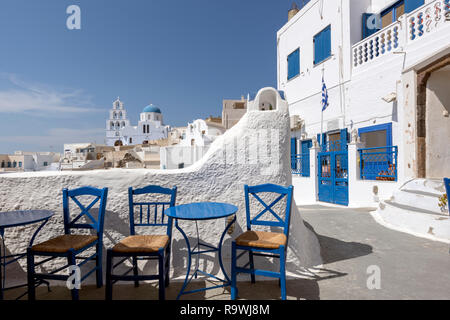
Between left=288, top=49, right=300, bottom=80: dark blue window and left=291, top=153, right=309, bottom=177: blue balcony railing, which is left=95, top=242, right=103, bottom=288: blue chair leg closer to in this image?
left=291, top=153, right=309, bottom=177: blue balcony railing

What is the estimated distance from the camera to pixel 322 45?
10711mm

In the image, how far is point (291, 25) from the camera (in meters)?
12.7

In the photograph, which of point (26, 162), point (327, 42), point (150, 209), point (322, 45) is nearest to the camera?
point (150, 209)

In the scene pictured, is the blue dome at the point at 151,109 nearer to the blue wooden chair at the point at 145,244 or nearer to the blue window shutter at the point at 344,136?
the blue window shutter at the point at 344,136

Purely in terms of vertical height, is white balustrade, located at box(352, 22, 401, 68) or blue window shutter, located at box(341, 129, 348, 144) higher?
white balustrade, located at box(352, 22, 401, 68)

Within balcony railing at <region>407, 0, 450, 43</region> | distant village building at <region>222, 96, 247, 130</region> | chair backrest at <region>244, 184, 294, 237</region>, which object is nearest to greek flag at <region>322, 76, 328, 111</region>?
balcony railing at <region>407, 0, 450, 43</region>

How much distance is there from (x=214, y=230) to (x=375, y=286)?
191cm

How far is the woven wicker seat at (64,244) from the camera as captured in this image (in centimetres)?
247

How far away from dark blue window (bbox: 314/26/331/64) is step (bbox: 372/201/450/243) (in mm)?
7000

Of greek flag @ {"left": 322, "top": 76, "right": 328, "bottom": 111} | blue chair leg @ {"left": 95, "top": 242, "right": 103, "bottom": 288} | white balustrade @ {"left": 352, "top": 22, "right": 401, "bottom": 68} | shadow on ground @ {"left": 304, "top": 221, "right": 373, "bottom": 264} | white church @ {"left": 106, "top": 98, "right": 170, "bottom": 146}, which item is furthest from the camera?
white church @ {"left": 106, "top": 98, "right": 170, "bottom": 146}

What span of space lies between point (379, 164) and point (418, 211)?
9.36ft

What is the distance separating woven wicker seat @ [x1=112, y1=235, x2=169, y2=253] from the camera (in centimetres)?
243

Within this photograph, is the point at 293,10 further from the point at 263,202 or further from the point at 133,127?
the point at 133,127

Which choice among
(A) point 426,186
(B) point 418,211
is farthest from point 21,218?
(A) point 426,186
